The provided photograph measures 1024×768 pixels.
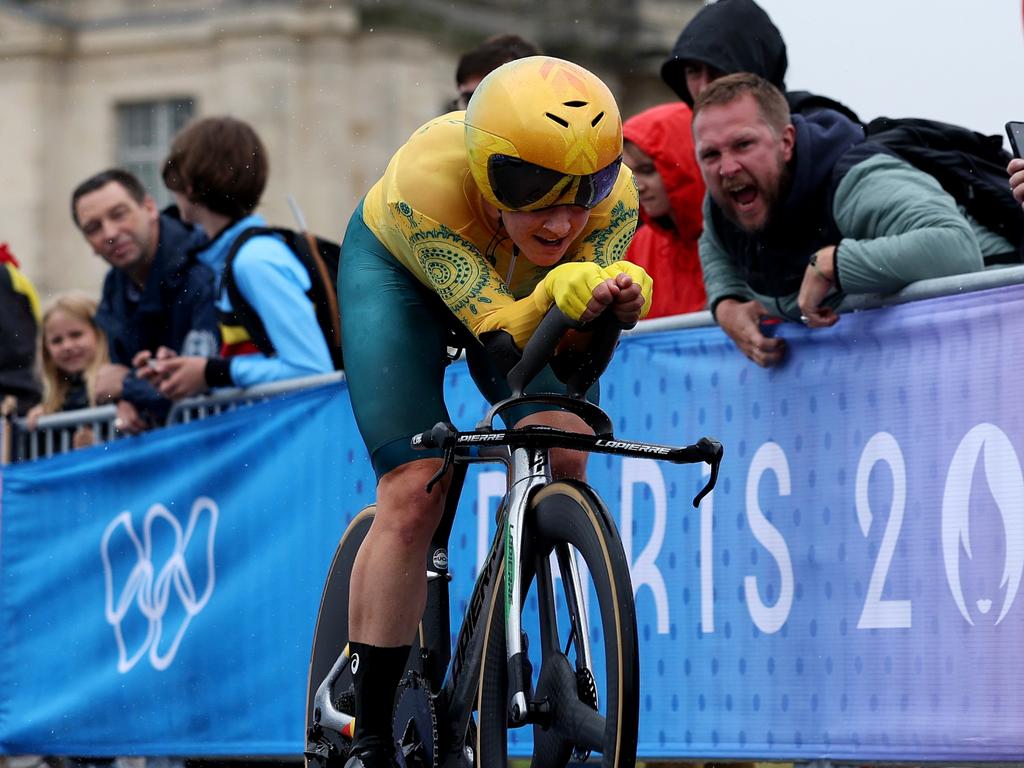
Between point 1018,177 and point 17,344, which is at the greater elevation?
point 1018,177

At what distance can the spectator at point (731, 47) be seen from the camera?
788 cm

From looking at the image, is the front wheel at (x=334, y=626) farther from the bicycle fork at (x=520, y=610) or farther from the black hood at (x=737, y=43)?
the black hood at (x=737, y=43)

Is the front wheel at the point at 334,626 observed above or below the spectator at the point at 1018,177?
below

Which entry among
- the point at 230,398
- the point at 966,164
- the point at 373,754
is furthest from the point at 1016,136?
the point at 230,398

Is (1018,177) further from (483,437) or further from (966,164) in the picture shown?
(483,437)

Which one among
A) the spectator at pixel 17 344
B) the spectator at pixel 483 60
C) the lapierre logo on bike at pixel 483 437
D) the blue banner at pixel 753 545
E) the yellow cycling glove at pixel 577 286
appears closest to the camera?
the yellow cycling glove at pixel 577 286

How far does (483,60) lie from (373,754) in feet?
12.6

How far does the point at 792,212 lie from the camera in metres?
6.91

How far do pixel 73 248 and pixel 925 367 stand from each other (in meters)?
34.2

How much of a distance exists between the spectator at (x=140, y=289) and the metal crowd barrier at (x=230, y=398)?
0.17 metres

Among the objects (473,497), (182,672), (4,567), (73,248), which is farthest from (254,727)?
(73,248)

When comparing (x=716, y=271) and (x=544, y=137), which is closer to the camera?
(x=544, y=137)

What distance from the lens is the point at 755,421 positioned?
6785 mm

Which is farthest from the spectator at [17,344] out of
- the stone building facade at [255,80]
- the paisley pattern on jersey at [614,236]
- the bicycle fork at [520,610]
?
the stone building facade at [255,80]
